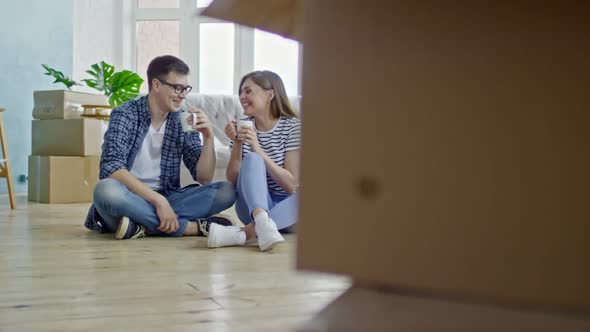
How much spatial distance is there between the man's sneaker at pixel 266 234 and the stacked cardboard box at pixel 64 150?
213 cm

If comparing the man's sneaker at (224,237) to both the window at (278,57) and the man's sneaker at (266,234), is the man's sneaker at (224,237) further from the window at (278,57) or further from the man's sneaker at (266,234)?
the window at (278,57)

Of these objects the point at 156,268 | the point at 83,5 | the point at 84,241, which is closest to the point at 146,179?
the point at 84,241

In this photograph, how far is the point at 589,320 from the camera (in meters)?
0.39

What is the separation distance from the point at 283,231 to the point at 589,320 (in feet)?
5.77

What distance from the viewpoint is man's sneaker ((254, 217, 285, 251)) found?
1.66 meters

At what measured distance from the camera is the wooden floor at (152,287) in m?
0.91

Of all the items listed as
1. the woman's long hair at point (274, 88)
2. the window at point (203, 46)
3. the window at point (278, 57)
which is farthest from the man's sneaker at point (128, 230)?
the window at point (278, 57)

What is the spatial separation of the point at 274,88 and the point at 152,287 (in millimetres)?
1053

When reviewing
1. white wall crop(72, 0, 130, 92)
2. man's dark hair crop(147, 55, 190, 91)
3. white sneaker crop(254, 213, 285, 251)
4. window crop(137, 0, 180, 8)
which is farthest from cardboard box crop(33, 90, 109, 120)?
white sneaker crop(254, 213, 285, 251)

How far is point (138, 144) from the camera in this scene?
2.00 m

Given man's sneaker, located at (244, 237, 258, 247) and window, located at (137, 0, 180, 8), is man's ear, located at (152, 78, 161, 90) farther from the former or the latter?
window, located at (137, 0, 180, 8)

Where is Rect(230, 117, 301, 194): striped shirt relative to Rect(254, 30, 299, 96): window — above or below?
below

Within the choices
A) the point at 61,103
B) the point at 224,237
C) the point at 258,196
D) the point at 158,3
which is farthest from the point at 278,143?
the point at 158,3

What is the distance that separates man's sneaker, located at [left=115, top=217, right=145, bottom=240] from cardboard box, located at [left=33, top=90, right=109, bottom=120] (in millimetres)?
1891
